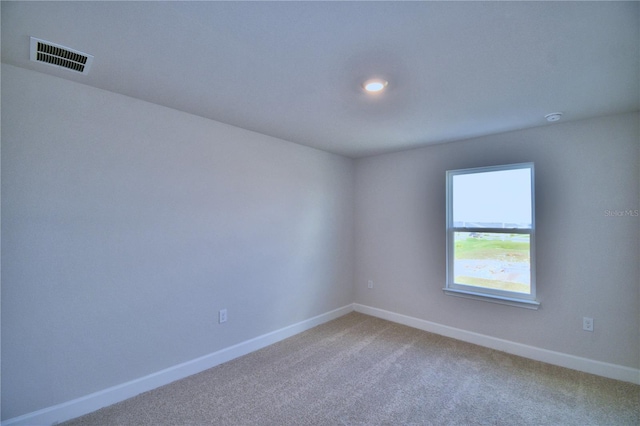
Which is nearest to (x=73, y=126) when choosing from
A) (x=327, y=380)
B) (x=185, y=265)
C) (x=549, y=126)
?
(x=185, y=265)

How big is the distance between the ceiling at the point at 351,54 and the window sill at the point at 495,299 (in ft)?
5.93

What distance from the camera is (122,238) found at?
7.50 ft

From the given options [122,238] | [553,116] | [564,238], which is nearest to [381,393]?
[564,238]

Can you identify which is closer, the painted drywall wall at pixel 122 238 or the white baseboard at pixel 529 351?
the painted drywall wall at pixel 122 238

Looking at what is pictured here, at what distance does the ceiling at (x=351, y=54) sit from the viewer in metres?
1.37

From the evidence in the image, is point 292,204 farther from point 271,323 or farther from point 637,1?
point 637,1

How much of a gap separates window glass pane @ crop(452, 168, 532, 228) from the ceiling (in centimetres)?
71

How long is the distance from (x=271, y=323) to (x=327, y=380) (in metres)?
1.02

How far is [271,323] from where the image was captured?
3.33 m

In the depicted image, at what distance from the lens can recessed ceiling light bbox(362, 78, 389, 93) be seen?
6.61ft

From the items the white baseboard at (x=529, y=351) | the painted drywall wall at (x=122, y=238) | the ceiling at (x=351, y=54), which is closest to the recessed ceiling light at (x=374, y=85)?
the ceiling at (x=351, y=54)

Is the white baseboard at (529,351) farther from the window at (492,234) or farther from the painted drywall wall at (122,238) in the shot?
the painted drywall wall at (122,238)

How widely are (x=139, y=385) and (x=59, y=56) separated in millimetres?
2374

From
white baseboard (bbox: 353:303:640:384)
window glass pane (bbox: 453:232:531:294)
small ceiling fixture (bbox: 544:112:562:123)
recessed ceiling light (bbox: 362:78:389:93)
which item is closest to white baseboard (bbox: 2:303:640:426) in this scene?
white baseboard (bbox: 353:303:640:384)
